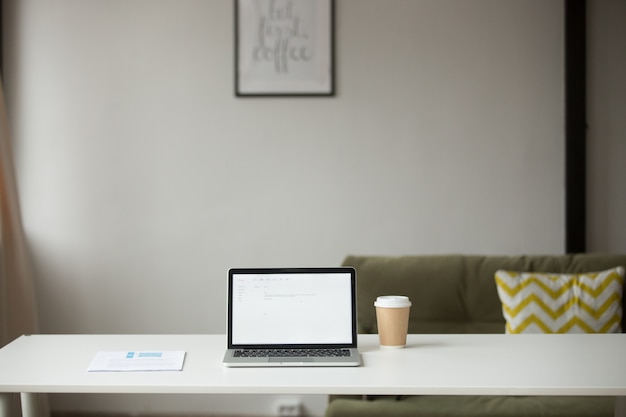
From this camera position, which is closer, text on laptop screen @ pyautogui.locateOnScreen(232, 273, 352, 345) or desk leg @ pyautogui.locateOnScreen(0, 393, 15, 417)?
desk leg @ pyautogui.locateOnScreen(0, 393, 15, 417)

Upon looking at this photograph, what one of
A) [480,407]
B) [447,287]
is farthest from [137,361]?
[447,287]

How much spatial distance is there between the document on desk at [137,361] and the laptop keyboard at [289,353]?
154 millimetres

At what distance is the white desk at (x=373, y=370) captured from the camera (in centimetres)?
157

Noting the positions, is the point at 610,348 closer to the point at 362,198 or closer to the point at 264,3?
the point at 362,198

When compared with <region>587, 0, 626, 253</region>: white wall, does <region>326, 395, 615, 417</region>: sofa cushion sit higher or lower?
lower

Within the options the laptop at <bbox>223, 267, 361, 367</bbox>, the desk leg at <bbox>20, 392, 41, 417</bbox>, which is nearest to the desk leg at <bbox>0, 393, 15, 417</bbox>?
the desk leg at <bbox>20, 392, 41, 417</bbox>

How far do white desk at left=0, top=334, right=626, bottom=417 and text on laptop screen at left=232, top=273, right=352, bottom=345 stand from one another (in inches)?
4.1

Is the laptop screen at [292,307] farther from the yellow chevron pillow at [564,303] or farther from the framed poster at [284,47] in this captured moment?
the framed poster at [284,47]

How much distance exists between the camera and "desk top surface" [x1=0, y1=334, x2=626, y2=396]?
1.57 metres

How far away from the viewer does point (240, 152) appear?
128 inches

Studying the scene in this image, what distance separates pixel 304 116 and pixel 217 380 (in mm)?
1803

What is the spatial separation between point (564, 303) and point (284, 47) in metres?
1.57

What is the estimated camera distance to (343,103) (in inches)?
127

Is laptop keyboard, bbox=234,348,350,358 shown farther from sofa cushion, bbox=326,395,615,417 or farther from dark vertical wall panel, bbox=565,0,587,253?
dark vertical wall panel, bbox=565,0,587,253
